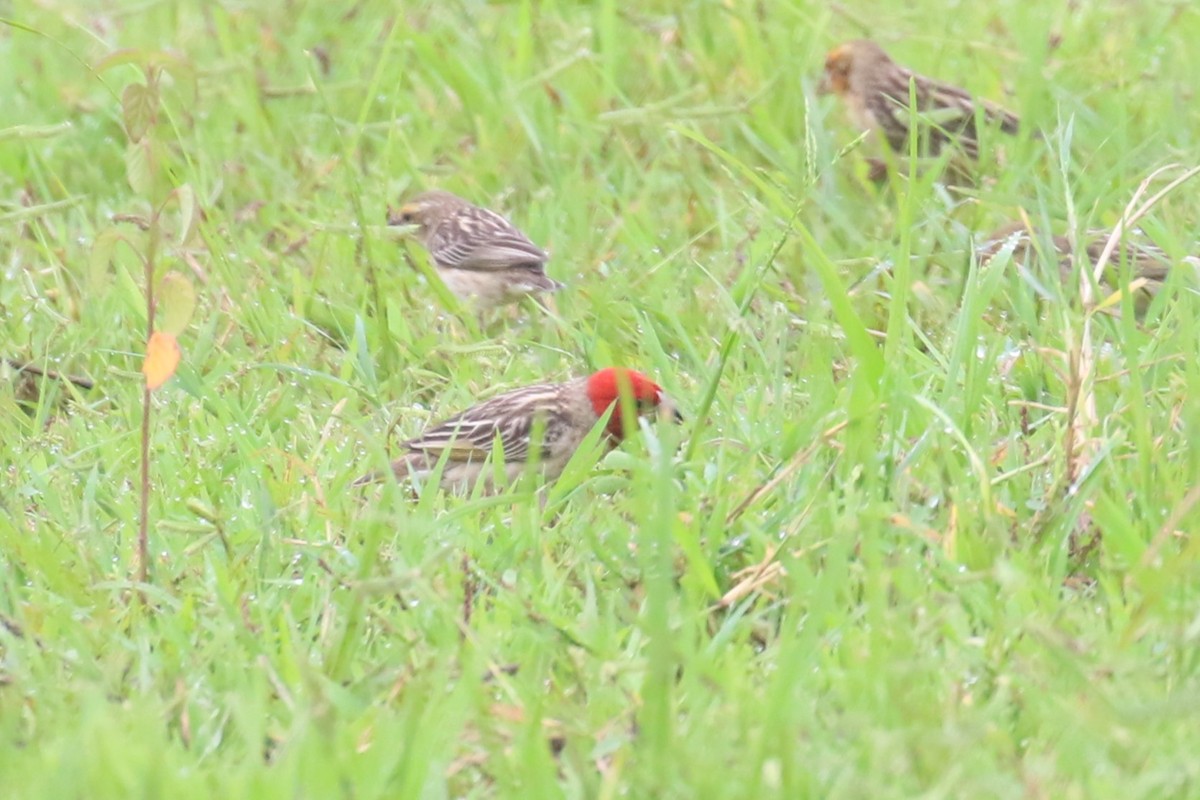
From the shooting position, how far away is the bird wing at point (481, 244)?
703 centimetres

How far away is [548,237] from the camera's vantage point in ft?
24.3

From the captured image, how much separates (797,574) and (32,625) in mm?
1679

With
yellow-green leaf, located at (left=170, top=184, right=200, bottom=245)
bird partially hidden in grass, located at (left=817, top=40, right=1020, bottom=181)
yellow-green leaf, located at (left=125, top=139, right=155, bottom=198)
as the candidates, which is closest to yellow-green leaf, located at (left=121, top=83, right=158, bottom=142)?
yellow-green leaf, located at (left=125, top=139, right=155, bottom=198)

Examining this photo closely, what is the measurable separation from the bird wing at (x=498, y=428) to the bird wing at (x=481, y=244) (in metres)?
1.29

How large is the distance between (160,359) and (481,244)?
3141 mm

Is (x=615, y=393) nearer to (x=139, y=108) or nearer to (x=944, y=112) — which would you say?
(x=139, y=108)

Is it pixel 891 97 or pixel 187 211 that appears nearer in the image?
pixel 187 211

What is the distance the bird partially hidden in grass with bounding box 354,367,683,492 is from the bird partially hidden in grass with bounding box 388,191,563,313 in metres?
1.29

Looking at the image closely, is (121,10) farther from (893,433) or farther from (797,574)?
(797,574)

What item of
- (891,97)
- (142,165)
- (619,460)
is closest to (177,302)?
(142,165)

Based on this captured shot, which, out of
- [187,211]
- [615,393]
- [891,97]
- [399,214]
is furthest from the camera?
[891,97]

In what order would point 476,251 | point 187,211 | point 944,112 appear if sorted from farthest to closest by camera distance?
point 944,112, point 476,251, point 187,211

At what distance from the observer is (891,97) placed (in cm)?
802

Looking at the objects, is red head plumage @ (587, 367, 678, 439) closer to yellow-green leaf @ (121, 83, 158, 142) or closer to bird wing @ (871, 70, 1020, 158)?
yellow-green leaf @ (121, 83, 158, 142)
